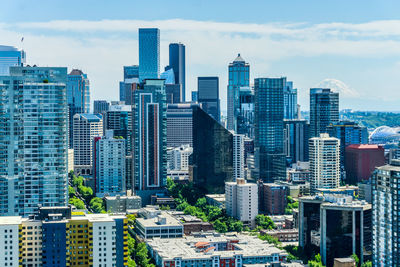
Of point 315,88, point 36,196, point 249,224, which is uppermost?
point 315,88

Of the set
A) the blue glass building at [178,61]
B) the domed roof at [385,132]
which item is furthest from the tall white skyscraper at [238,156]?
the blue glass building at [178,61]

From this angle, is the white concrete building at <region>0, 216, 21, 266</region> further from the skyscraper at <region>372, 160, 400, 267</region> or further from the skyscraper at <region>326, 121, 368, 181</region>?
the skyscraper at <region>326, 121, 368, 181</region>

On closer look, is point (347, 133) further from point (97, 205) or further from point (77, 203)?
point (77, 203)

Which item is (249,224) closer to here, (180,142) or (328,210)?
(328,210)

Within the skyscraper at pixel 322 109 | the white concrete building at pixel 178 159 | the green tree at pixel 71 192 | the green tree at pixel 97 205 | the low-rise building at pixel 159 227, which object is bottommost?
the low-rise building at pixel 159 227

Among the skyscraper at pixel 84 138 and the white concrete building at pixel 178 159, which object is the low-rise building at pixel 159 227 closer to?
the skyscraper at pixel 84 138

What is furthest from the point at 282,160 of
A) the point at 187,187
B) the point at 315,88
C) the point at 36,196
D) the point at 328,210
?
the point at 36,196

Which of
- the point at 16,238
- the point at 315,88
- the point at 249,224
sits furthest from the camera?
the point at 315,88
